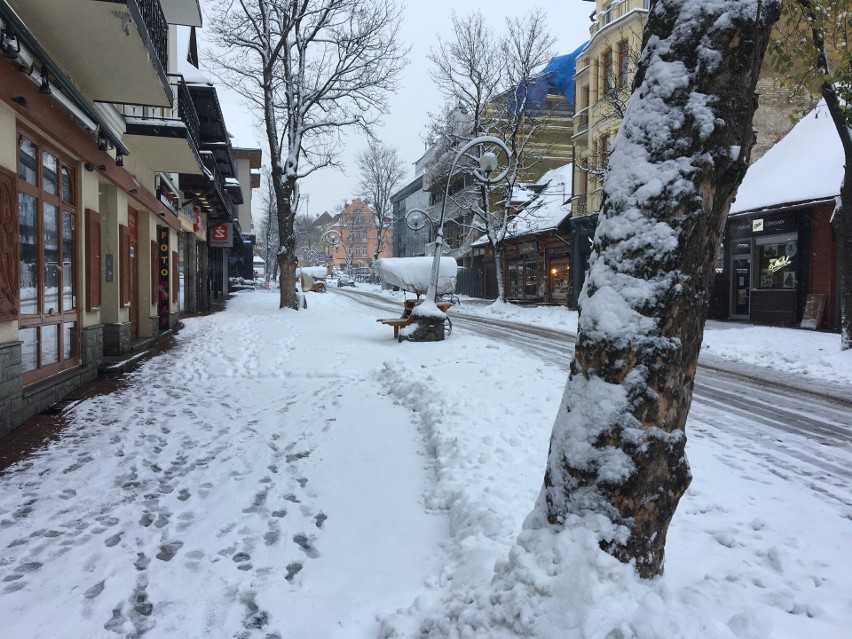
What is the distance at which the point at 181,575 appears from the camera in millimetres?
2934

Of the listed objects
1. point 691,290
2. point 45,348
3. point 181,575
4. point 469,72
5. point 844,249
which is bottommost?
point 181,575

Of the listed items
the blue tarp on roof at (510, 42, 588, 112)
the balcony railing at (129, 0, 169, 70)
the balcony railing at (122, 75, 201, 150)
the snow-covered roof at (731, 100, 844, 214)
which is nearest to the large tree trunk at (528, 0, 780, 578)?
the balcony railing at (129, 0, 169, 70)

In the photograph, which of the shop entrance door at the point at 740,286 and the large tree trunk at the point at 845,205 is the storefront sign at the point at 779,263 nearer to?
the shop entrance door at the point at 740,286

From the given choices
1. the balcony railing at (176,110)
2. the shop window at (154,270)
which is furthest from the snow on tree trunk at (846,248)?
the shop window at (154,270)

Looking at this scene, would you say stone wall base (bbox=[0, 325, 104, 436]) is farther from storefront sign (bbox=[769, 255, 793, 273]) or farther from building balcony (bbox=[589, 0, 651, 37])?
building balcony (bbox=[589, 0, 651, 37])

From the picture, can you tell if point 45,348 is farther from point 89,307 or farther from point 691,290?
point 691,290

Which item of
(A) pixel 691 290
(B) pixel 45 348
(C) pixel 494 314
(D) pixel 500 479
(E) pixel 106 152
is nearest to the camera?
(A) pixel 691 290

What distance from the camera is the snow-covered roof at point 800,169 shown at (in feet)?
49.1

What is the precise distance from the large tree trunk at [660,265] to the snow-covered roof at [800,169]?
601 inches

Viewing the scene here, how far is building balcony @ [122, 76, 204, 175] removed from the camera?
9.99 m

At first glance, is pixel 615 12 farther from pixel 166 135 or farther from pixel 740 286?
pixel 166 135

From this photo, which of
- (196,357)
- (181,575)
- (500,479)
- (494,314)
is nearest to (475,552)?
(500,479)

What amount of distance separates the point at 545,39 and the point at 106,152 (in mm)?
21526

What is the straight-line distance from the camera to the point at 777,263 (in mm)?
16297
